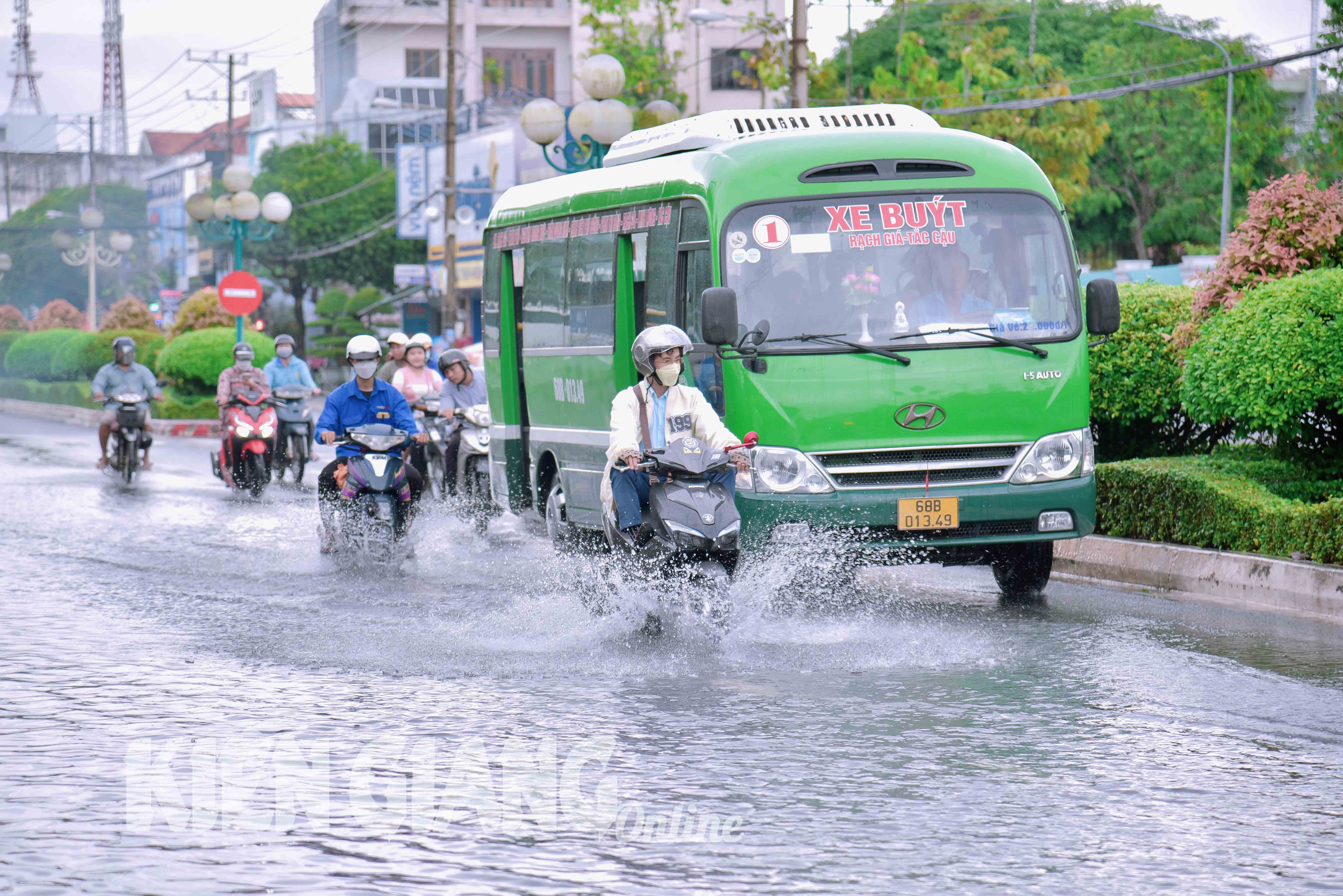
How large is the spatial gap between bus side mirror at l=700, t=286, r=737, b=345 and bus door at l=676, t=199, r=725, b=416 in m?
0.30

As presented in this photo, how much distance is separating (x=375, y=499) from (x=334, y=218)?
63.8 m

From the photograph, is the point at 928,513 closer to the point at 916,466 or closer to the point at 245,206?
the point at 916,466

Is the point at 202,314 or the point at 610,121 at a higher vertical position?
the point at 610,121

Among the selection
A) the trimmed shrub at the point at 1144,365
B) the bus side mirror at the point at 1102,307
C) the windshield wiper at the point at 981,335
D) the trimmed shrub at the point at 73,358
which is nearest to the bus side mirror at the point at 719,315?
the windshield wiper at the point at 981,335

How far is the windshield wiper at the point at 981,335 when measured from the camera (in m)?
10.9

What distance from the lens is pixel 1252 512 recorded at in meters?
12.2

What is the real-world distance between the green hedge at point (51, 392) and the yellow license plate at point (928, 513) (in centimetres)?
3447

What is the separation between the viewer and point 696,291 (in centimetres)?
1139

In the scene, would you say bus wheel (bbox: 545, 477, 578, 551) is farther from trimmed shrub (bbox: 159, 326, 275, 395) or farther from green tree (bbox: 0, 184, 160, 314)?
green tree (bbox: 0, 184, 160, 314)

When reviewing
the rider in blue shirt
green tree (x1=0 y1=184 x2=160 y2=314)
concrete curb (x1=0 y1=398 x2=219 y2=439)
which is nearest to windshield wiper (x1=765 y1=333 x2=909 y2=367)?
the rider in blue shirt

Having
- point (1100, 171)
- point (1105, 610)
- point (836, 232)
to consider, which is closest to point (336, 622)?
point (836, 232)

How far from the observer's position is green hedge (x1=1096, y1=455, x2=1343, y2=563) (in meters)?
11.6

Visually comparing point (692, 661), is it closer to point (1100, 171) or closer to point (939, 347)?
point (939, 347)

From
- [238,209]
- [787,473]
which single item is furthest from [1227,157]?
[787,473]
